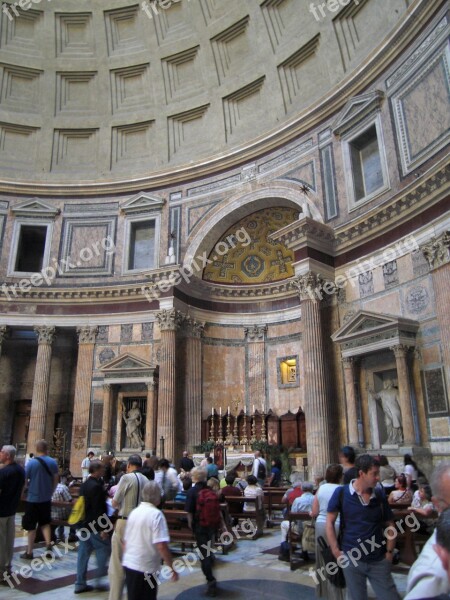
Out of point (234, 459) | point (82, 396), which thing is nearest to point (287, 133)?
point (234, 459)

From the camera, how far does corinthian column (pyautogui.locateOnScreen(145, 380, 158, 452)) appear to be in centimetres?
1844

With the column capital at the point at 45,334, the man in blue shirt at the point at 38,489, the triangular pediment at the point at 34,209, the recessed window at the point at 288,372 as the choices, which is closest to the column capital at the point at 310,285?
the recessed window at the point at 288,372

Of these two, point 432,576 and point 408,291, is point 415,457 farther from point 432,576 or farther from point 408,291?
point 432,576

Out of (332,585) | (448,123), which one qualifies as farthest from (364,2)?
(332,585)

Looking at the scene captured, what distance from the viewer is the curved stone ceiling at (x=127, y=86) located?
21922 millimetres

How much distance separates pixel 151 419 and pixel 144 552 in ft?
49.3

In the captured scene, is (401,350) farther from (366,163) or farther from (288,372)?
(288,372)

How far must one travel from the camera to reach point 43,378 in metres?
20.3

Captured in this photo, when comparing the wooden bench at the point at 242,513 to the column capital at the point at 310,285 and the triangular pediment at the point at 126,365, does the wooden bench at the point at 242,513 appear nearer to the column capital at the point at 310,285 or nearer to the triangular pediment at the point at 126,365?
the column capital at the point at 310,285

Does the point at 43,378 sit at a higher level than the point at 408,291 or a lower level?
lower

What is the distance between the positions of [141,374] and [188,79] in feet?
46.8

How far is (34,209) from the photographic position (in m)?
23.2

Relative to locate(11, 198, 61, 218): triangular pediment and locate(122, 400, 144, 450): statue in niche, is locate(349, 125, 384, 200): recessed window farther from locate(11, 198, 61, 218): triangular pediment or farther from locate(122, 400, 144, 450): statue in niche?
locate(11, 198, 61, 218): triangular pediment

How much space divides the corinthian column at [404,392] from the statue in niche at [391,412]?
1.52 feet
